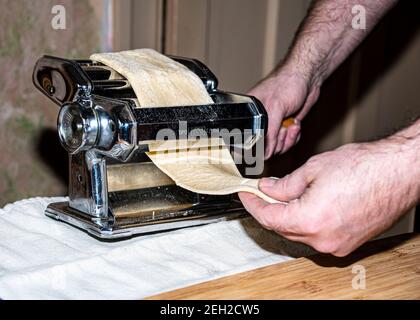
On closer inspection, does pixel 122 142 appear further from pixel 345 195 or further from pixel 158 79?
pixel 345 195

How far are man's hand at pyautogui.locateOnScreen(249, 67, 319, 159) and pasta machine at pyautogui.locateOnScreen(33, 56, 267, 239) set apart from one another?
0.20 m

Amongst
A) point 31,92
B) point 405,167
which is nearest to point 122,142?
point 405,167

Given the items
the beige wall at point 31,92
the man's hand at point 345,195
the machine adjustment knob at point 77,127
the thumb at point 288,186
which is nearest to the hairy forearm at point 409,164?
the man's hand at point 345,195

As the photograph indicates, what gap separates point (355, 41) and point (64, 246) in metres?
0.78

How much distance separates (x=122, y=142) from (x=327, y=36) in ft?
2.08

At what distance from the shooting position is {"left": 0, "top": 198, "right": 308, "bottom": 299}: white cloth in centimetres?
83

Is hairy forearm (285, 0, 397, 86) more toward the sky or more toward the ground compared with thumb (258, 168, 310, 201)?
more toward the sky

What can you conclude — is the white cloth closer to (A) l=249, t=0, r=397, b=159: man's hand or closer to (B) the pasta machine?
(B) the pasta machine

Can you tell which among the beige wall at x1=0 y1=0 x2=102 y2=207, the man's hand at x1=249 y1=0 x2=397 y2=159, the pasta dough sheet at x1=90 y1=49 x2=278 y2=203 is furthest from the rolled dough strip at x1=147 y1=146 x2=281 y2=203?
the beige wall at x1=0 y1=0 x2=102 y2=207

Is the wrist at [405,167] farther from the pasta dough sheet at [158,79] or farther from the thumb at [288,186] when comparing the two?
the pasta dough sheet at [158,79]

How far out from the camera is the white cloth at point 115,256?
2.73ft

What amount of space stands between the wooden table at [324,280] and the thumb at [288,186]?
88 millimetres

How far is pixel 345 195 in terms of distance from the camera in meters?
0.83
